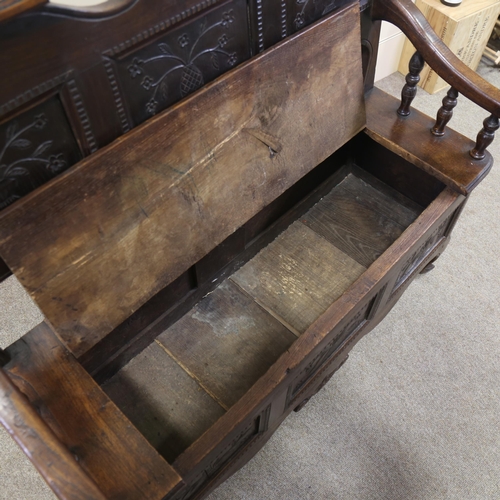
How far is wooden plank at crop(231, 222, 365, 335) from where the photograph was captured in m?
1.64

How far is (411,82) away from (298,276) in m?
0.74

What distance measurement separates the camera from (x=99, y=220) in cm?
106

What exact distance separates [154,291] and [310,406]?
924mm

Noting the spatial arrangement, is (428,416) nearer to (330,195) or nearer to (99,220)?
(330,195)

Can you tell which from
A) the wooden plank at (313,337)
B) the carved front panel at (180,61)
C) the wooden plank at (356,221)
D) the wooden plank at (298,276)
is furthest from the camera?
the wooden plank at (356,221)

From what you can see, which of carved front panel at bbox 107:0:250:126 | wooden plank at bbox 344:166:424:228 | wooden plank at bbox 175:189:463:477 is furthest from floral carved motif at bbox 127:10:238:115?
wooden plank at bbox 344:166:424:228

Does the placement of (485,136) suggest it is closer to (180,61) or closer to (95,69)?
(180,61)

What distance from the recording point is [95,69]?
3.02 ft

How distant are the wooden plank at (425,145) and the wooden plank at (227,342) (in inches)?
27.5

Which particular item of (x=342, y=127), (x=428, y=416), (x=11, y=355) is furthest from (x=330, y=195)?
(x=11, y=355)

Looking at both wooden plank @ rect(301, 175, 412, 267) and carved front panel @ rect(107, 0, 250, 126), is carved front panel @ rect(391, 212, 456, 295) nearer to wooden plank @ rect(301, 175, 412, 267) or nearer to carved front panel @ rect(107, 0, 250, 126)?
wooden plank @ rect(301, 175, 412, 267)

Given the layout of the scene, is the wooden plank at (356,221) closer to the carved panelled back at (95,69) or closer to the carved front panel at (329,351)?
the carved front panel at (329,351)

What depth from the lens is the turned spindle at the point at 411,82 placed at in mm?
1568

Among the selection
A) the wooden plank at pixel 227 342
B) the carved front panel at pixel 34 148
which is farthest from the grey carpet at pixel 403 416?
the carved front panel at pixel 34 148
